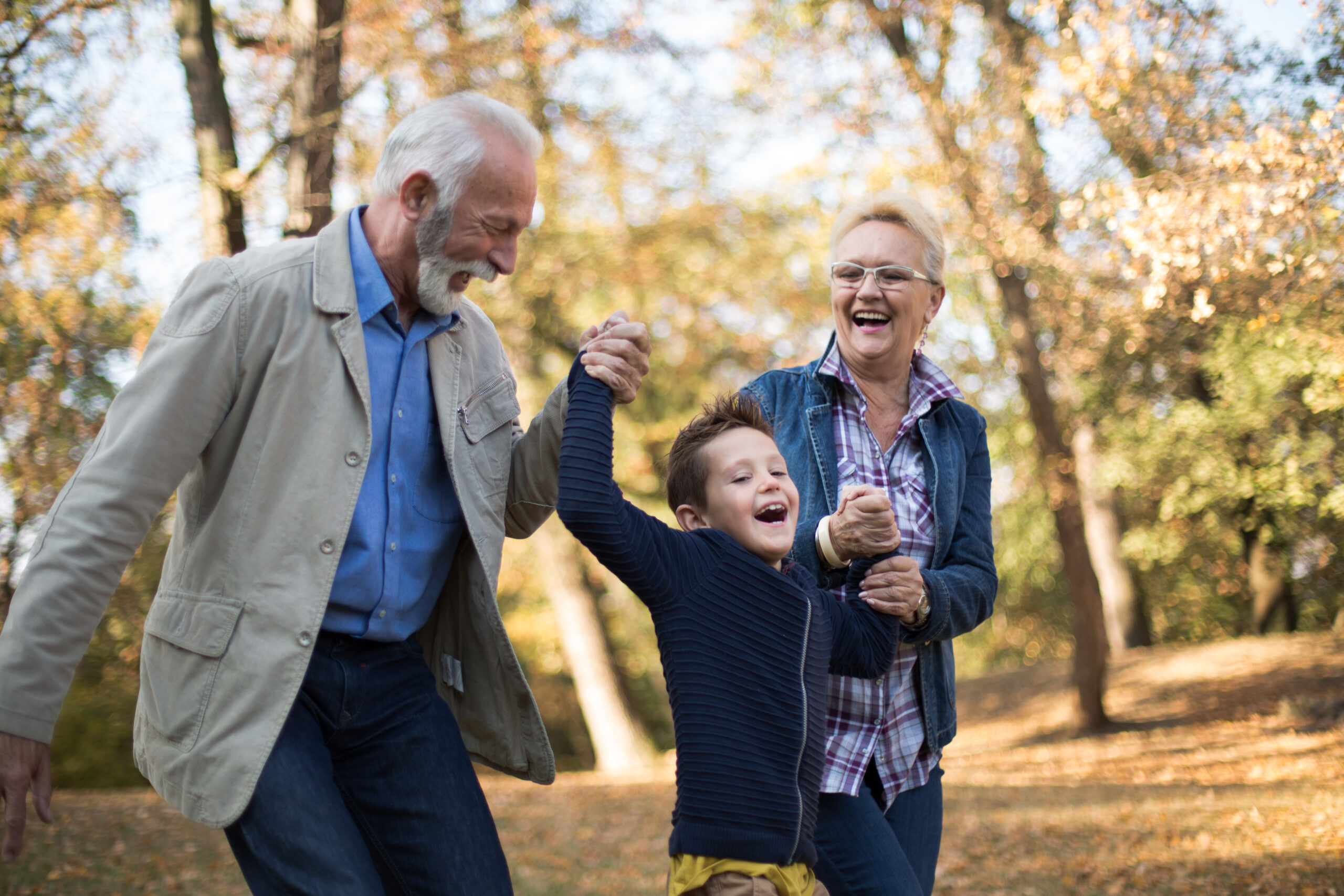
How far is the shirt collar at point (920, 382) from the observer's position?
9.85ft

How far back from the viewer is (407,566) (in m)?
2.53

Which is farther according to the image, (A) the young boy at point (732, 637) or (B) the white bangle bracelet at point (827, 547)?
(B) the white bangle bracelet at point (827, 547)

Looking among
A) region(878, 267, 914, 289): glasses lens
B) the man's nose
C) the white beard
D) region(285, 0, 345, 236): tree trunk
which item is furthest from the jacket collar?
region(285, 0, 345, 236): tree trunk

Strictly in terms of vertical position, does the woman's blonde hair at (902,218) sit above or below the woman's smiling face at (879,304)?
above

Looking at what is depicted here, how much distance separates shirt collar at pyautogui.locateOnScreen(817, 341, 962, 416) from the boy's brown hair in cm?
32

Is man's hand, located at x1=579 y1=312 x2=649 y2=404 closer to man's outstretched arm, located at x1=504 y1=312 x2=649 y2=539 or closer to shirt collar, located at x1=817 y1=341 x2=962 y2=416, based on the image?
man's outstretched arm, located at x1=504 y1=312 x2=649 y2=539

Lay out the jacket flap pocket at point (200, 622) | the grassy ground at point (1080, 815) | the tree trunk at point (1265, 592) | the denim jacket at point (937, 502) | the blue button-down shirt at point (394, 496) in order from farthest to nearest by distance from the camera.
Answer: the tree trunk at point (1265, 592) → the grassy ground at point (1080, 815) → the denim jacket at point (937, 502) → the blue button-down shirt at point (394, 496) → the jacket flap pocket at point (200, 622)

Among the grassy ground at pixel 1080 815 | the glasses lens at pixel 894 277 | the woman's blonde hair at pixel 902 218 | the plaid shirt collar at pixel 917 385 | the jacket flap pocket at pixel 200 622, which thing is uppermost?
the woman's blonde hair at pixel 902 218

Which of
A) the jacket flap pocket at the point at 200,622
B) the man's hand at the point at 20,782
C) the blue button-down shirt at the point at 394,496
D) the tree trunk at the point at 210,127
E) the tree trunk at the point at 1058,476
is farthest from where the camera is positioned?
the tree trunk at the point at 1058,476

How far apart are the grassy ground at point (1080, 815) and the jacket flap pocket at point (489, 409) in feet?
15.0

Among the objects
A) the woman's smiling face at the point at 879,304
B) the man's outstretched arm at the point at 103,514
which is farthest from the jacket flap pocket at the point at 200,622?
the woman's smiling face at the point at 879,304

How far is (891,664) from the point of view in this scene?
2.78m

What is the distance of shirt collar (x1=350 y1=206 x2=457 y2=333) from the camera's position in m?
2.57

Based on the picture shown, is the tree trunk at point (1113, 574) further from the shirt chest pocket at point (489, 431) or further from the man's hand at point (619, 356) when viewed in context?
the man's hand at point (619, 356)
